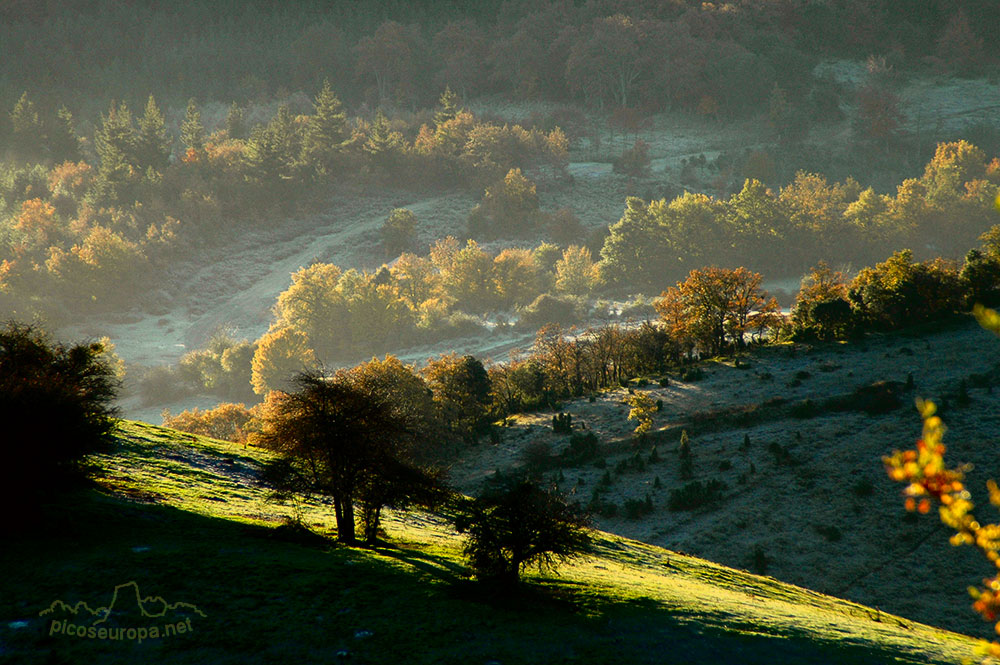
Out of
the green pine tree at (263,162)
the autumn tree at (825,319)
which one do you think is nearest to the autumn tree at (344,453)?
the autumn tree at (825,319)

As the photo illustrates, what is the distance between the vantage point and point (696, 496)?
5078cm

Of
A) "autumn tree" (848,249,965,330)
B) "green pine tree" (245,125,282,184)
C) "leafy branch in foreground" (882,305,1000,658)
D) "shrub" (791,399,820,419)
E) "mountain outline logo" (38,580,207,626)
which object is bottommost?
"shrub" (791,399,820,419)

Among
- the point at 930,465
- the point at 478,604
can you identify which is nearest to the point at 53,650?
the point at 478,604

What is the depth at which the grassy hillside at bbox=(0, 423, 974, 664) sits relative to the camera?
54.4 feet

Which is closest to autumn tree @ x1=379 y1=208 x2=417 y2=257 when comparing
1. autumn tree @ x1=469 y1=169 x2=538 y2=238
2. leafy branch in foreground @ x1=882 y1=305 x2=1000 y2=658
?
autumn tree @ x1=469 y1=169 x2=538 y2=238

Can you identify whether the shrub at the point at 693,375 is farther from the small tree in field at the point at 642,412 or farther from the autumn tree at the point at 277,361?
the autumn tree at the point at 277,361

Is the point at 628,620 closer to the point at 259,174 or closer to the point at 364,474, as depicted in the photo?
the point at 364,474

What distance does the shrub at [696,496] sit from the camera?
50.6 metres

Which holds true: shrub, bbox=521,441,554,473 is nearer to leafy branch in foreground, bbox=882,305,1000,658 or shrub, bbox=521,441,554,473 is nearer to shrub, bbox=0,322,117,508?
shrub, bbox=0,322,117,508

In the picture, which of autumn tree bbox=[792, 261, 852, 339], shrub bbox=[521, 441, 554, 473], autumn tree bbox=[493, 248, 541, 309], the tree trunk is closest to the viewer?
the tree trunk

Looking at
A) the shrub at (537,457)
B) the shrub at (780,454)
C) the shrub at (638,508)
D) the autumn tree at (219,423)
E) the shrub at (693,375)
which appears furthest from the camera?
the autumn tree at (219,423)

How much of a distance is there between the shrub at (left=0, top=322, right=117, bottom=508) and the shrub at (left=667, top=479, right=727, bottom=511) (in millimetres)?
37487

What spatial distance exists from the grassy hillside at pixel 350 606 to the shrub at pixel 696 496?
820 inches

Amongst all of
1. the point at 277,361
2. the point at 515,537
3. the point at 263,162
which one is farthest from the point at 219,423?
the point at 263,162
